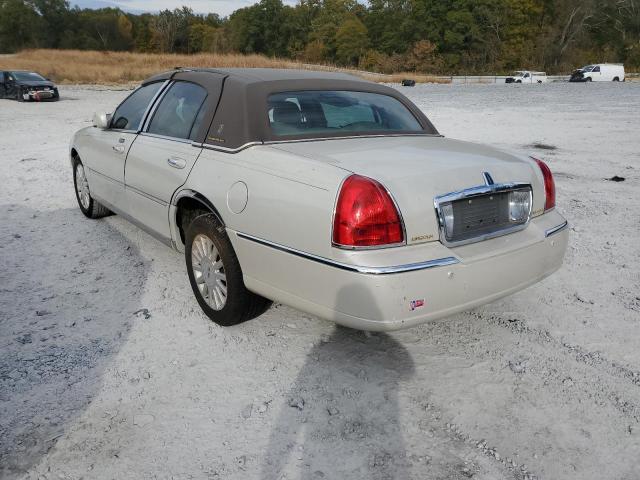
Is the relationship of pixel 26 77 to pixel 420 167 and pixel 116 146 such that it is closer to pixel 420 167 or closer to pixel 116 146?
pixel 116 146

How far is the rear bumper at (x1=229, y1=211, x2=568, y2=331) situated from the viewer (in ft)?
8.27

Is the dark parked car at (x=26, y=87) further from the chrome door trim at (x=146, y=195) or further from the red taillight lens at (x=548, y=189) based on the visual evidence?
the red taillight lens at (x=548, y=189)

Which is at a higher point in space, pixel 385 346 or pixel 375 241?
pixel 375 241

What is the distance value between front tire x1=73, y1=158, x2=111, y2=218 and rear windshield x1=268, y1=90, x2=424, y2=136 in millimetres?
2957

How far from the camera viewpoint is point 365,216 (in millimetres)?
2516

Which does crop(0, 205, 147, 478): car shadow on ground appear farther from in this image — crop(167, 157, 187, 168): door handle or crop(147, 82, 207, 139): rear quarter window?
crop(147, 82, 207, 139): rear quarter window

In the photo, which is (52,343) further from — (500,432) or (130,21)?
(130,21)

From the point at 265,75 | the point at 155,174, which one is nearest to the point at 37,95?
the point at 155,174

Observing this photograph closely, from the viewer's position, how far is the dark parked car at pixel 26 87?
71.3 feet

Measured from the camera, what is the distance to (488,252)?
9.10 feet

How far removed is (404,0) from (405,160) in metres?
118

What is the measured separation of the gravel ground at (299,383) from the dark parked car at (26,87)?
19982 millimetres

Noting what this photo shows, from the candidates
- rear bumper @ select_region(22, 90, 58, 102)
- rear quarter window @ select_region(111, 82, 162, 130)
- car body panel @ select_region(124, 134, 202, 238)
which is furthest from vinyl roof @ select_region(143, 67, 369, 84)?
rear bumper @ select_region(22, 90, 58, 102)

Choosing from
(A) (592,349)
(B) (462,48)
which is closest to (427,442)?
(A) (592,349)
